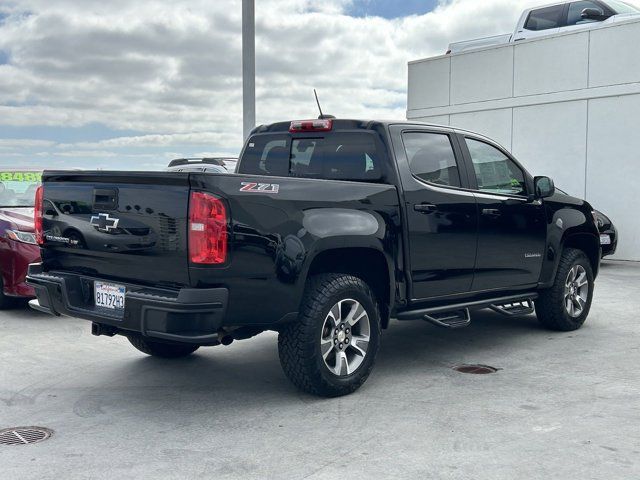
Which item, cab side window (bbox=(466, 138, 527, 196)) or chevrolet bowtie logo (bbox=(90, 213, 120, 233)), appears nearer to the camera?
chevrolet bowtie logo (bbox=(90, 213, 120, 233))

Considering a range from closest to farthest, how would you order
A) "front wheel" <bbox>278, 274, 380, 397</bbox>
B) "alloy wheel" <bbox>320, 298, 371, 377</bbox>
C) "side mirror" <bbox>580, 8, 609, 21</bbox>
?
"front wheel" <bbox>278, 274, 380, 397</bbox> → "alloy wheel" <bbox>320, 298, 371, 377</bbox> → "side mirror" <bbox>580, 8, 609, 21</bbox>

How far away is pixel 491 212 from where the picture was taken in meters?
6.71

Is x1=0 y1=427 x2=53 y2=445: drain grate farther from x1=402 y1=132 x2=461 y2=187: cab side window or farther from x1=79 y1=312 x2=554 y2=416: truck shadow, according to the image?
x1=402 y1=132 x2=461 y2=187: cab side window

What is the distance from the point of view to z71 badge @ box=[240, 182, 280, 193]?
4.83 meters

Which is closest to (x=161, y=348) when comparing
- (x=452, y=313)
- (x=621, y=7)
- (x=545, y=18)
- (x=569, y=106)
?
(x=452, y=313)

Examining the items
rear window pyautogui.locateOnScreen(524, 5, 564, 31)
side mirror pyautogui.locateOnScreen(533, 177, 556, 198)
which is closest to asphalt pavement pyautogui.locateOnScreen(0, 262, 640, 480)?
side mirror pyautogui.locateOnScreen(533, 177, 556, 198)

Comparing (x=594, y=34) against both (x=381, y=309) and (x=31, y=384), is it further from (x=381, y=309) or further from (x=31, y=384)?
(x=31, y=384)

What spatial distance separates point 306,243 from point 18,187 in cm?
615

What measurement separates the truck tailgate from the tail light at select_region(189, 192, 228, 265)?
60 mm

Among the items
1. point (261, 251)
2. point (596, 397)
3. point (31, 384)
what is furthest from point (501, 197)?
point (31, 384)

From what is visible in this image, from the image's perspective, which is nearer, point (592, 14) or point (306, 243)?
point (306, 243)

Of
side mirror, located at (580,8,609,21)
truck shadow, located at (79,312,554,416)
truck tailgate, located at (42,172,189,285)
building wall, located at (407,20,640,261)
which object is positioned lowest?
truck shadow, located at (79,312,554,416)

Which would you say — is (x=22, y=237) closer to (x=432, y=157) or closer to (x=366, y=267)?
(x=366, y=267)

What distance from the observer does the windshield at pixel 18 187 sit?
981cm
